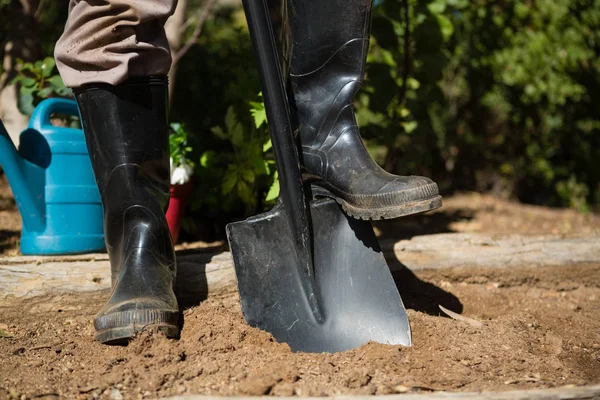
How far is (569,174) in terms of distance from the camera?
4215 mm

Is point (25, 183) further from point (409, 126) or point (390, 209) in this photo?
point (409, 126)

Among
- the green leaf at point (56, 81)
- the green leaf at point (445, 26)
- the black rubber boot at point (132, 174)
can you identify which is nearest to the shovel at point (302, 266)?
the black rubber boot at point (132, 174)

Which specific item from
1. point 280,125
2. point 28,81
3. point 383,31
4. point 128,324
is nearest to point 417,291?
point 280,125

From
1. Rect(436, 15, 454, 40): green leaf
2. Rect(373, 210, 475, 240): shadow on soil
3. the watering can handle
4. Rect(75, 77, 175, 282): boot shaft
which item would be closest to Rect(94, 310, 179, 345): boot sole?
Rect(75, 77, 175, 282): boot shaft

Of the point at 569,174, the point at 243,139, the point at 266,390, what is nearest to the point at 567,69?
the point at 569,174

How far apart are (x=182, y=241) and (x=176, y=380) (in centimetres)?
124

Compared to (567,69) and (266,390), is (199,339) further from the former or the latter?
(567,69)

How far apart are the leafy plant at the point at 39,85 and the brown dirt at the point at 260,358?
85 centimetres

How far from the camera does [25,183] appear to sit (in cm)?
199

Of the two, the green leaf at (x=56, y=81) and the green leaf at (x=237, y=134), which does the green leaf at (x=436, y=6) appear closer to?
the green leaf at (x=237, y=134)

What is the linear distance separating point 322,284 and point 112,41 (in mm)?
843

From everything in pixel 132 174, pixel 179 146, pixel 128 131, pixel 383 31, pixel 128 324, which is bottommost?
pixel 128 324

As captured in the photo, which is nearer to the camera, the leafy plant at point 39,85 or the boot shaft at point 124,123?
the boot shaft at point 124,123

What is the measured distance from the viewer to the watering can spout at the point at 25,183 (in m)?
1.94
